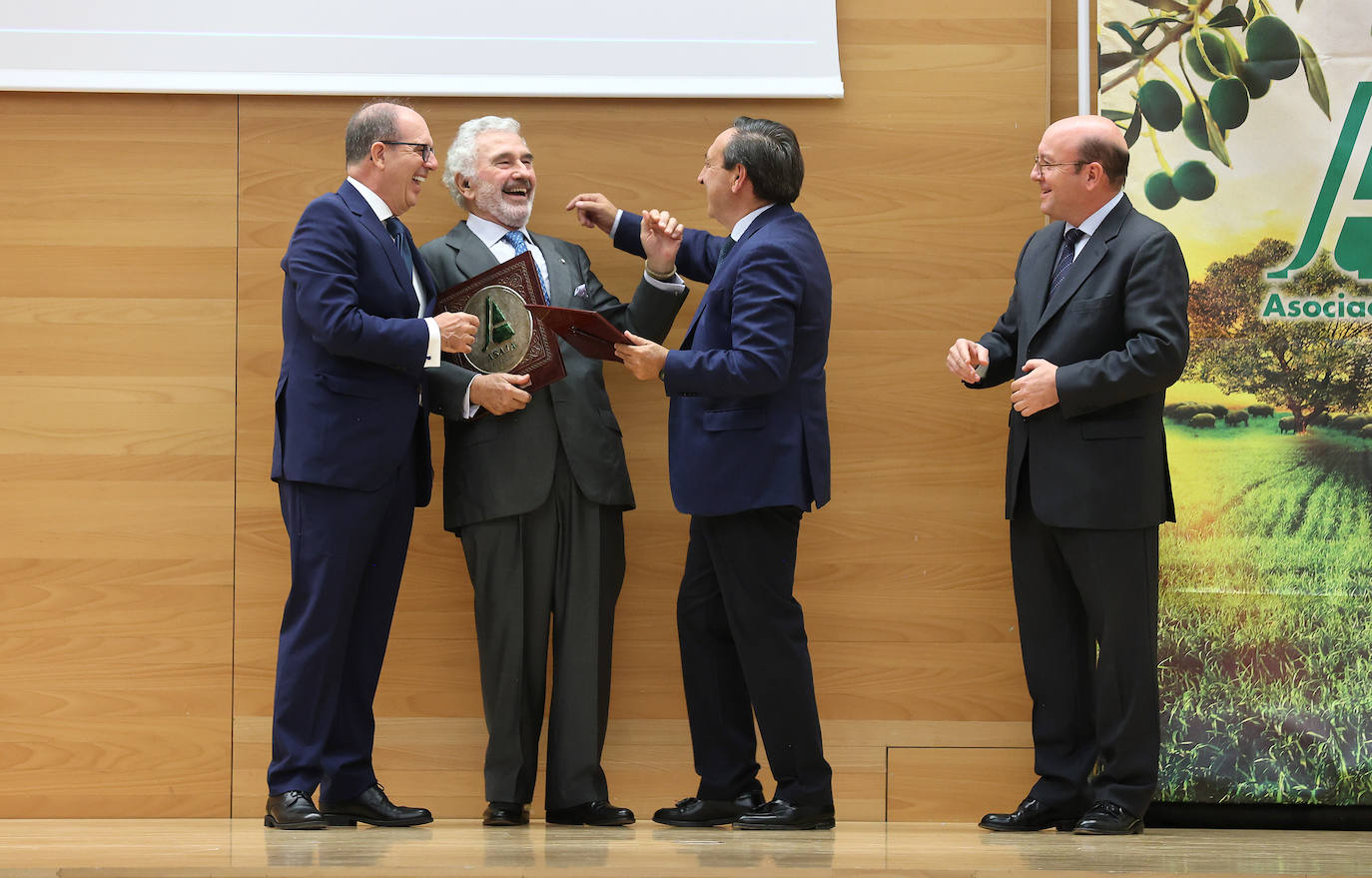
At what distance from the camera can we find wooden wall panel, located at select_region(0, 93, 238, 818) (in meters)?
3.46

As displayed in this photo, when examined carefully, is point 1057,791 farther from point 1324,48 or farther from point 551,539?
point 1324,48

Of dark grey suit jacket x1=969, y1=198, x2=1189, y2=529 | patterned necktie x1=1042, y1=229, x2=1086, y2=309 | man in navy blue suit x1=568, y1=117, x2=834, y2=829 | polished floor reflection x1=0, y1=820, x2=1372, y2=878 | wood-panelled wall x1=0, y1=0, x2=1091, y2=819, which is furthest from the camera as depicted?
wood-panelled wall x1=0, y1=0, x2=1091, y2=819

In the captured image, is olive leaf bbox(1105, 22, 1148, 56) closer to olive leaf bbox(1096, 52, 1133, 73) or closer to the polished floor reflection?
olive leaf bbox(1096, 52, 1133, 73)

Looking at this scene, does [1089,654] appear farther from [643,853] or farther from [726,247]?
[726,247]

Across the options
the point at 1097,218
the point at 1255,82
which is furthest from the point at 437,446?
the point at 1255,82

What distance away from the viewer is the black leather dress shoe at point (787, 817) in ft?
9.29

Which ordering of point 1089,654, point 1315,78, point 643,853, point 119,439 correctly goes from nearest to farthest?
point 643,853
point 1089,654
point 1315,78
point 119,439

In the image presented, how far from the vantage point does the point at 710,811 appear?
2988 millimetres

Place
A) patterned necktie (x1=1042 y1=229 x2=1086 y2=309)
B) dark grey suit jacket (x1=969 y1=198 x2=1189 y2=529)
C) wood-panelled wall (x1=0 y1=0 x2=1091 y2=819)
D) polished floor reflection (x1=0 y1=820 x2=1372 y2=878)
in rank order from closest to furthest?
polished floor reflection (x1=0 y1=820 x2=1372 y2=878)
dark grey suit jacket (x1=969 y1=198 x2=1189 y2=529)
patterned necktie (x1=1042 y1=229 x2=1086 y2=309)
wood-panelled wall (x1=0 y1=0 x2=1091 y2=819)

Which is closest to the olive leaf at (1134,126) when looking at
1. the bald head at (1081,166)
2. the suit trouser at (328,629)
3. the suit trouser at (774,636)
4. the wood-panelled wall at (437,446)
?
the wood-panelled wall at (437,446)

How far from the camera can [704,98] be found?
138 inches

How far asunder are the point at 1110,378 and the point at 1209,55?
1.24 m

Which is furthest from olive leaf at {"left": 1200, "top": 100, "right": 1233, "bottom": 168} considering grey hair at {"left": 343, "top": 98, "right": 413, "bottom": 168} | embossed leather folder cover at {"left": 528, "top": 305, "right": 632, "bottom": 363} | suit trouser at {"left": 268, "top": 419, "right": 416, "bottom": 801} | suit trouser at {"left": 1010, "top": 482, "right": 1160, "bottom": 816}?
suit trouser at {"left": 268, "top": 419, "right": 416, "bottom": 801}

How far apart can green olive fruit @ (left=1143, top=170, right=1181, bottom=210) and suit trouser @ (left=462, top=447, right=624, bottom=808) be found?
5.44 feet
